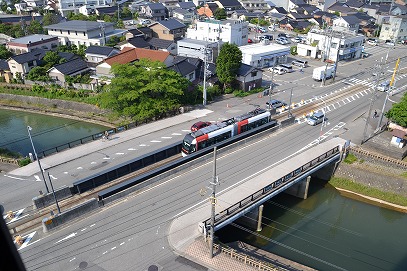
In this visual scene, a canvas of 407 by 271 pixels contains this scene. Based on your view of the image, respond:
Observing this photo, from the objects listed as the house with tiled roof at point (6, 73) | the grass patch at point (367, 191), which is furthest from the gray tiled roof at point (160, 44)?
the grass patch at point (367, 191)

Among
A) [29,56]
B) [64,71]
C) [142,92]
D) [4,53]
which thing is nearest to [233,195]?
Answer: [142,92]

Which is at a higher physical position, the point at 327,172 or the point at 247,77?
the point at 247,77

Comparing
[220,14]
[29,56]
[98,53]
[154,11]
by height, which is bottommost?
[98,53]

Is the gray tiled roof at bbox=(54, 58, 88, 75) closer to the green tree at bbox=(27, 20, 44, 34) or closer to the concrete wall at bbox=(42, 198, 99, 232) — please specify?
the green tree at bbox=(27, 20, 44, 34)

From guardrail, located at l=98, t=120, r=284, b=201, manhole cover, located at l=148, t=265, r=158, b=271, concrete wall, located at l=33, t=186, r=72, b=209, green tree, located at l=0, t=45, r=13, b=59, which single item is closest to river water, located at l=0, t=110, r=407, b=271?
guardrail, located at l=98, t=120, r=284, b=201

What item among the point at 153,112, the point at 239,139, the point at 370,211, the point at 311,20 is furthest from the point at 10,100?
the point at 311,20

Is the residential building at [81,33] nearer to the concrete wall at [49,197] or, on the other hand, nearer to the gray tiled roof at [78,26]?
the gray tiled roof at [78,26]

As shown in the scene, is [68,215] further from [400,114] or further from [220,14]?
[220,14]
